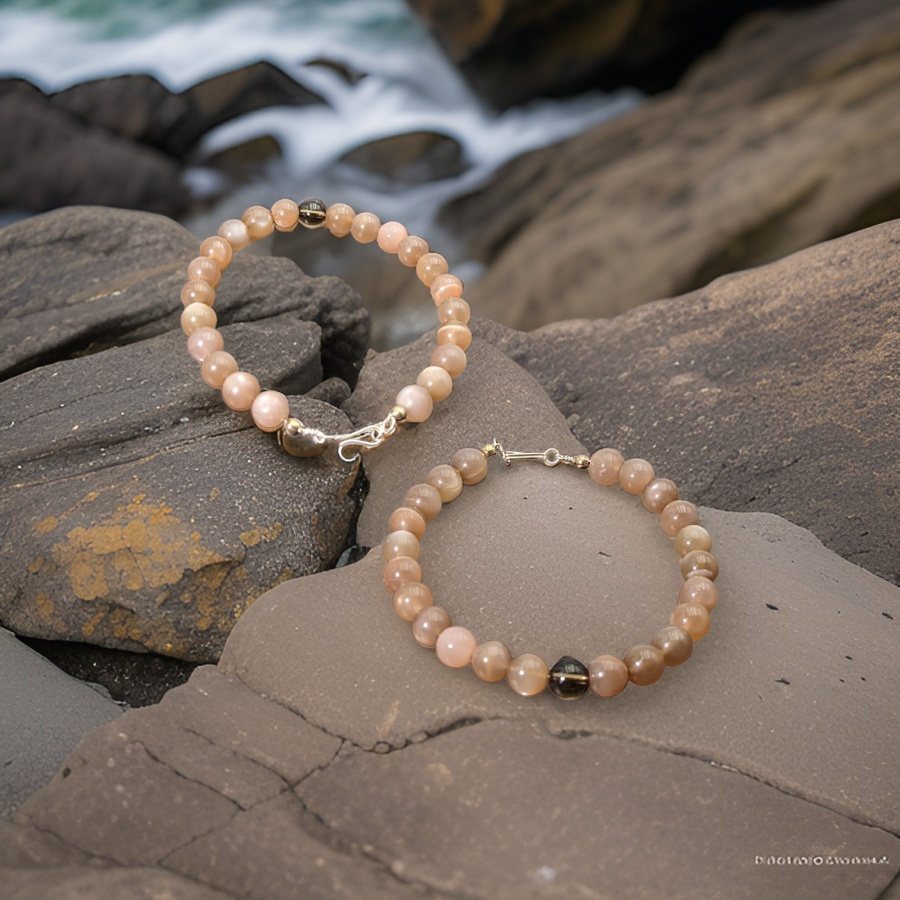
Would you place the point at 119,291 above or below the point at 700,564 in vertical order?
below

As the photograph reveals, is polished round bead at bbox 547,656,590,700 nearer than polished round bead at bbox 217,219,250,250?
Yes

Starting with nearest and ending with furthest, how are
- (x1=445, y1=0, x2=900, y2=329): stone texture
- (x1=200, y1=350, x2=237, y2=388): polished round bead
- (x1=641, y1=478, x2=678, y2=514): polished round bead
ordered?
(x1=641, y1=478, x2=678, y2=514): polished round bead → (x1=200, y1=350, x2=237, y2=388): polished round bead → (x1=445, y1=0, x2=900, y2=329): stone texture

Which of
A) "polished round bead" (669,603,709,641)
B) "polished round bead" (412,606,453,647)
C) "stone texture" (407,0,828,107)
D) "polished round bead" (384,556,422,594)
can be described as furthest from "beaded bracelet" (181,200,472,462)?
"stone texture" (407,0,828,107)

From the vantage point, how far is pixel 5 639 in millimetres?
1969

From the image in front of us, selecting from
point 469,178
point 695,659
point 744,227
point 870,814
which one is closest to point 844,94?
point 744,227

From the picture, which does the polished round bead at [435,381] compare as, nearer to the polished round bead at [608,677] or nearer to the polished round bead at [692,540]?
the polished round bead at [692,540]

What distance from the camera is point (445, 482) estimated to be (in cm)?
211

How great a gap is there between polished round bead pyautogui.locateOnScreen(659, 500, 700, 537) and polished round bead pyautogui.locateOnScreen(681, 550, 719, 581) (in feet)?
0.37

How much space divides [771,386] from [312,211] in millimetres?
1374

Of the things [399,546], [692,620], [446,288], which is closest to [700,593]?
[692,620]

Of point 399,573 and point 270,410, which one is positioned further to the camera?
point 270,410

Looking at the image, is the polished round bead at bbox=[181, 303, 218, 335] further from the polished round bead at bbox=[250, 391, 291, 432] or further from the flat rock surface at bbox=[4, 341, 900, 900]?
the flat rock surface at bbox=[4, 341, 900, 900]

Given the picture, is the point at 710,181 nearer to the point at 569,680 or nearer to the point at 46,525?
the point at 569,680

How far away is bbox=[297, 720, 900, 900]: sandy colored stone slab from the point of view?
4.51 ft
